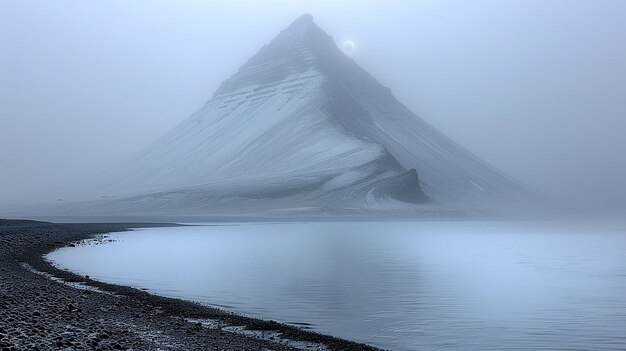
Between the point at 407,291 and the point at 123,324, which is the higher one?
the point at 123,324

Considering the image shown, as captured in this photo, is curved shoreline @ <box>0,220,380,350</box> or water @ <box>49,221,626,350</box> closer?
curved shoreline @ <box>0,220,380,350</box>

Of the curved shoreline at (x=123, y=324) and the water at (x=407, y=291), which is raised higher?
the curved shoreline at (x=123, y=324)

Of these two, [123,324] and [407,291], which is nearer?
[123,324]

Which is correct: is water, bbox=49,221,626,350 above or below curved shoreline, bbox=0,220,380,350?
below

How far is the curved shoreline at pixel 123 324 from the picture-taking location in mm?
19734

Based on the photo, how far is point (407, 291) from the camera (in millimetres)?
43531

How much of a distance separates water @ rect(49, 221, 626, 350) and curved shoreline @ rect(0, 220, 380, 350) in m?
2.86

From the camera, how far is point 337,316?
32.0 metres

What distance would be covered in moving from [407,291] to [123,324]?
23.3m

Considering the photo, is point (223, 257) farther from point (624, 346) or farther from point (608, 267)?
point (624, 346)

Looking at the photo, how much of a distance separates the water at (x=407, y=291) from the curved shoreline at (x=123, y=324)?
9.37 ft

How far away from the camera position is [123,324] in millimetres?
24406

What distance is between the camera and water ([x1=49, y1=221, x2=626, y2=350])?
Answer: 1094 inches

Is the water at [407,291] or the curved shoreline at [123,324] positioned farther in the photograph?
the water at [407,291]
